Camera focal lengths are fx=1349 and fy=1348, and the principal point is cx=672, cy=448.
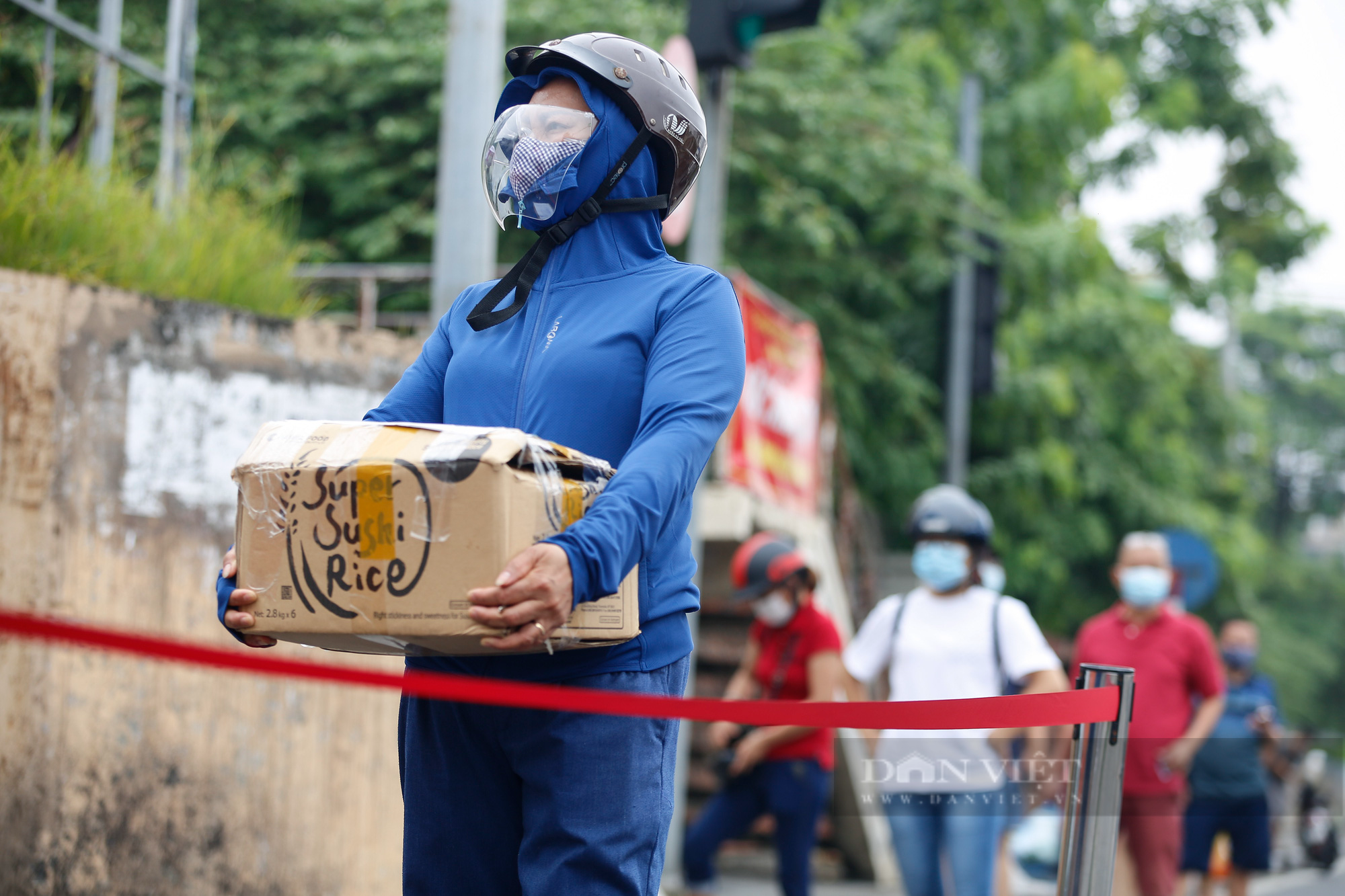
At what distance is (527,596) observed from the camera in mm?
1968

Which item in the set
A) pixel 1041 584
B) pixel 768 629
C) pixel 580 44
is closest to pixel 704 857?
pixel 768 629

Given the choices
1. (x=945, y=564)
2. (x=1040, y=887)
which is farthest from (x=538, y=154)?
(x=1040, y=887)

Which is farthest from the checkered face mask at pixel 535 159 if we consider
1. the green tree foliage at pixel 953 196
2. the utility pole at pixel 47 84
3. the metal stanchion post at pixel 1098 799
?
the green tree foliage at pixel 953 196

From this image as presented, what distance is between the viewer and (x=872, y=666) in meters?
5.58

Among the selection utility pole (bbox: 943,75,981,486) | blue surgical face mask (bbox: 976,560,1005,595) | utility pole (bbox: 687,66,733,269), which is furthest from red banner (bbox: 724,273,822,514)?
utility pole (bbox: 943,75,981,486)

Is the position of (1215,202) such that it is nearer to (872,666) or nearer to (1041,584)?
(1041,584)

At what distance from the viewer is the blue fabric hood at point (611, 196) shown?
2.49m

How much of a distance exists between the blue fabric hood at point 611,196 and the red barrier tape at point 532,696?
785 mm

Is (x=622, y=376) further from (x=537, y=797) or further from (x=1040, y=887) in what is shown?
(x=1040, y=887)

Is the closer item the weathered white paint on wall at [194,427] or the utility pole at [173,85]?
the weathered white paint on wall at [194,427]

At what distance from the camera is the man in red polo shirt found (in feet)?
20.6

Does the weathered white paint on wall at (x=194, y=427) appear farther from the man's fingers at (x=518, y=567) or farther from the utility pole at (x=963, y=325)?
the utility pole at (x=963, y=325)

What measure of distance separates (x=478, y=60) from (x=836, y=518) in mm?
7774

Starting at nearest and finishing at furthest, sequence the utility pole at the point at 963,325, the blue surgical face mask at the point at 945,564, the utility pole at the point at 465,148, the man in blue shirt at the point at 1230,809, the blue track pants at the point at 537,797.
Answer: the blue track pants at the point at 537,797 → the utility pole at the point at 465,148 → the blue surgical face mask at the point at 945,564 → the man in blue shirt at the point at 1230,809 → the utility pole at the point at 963,325
